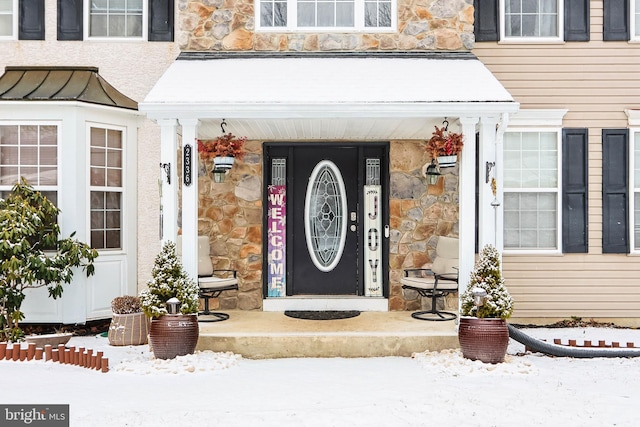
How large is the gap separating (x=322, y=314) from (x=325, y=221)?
1360 mm

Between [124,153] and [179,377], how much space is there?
3.63m

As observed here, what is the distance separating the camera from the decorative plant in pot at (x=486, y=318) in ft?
19.1

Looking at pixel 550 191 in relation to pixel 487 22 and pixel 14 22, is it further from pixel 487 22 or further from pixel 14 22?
pixel 14 22

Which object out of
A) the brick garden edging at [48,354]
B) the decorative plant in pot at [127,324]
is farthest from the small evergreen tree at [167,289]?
the decorative plant in pot at [127,324]

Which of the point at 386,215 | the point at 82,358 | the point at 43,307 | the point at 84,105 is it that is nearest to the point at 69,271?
the point at 43,307

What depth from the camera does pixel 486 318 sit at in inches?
232

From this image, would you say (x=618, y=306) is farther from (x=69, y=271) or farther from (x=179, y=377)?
(x=69, y=271)

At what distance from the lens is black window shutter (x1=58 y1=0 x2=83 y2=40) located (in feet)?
26.6

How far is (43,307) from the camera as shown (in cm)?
743

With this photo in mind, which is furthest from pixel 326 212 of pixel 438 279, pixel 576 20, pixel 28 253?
pixel 576 20

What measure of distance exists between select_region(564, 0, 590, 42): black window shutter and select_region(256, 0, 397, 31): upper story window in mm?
2470

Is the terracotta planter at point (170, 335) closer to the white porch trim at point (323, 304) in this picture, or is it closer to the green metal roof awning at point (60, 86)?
the white porch trim at point (323, 304)

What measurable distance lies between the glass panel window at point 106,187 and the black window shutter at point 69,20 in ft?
5.08

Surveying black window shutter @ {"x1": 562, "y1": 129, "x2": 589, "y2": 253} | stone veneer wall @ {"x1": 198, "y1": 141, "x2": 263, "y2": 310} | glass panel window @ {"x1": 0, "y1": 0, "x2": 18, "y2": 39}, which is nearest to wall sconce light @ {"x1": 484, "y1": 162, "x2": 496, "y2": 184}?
black window shutter @ {"x1": 562, "y1": 129, "x2": 589, "y2": 253}
